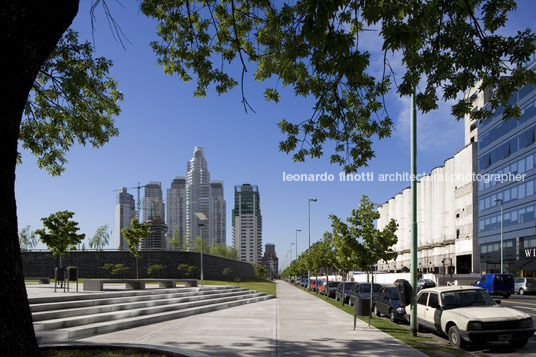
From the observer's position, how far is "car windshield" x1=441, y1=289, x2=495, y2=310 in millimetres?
12312

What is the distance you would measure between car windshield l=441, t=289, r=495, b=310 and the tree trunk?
11.1m

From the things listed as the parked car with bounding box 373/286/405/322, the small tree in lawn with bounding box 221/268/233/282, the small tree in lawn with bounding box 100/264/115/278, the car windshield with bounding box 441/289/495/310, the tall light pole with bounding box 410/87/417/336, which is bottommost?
the small tree in lawn with bounding box 221/268/233/282

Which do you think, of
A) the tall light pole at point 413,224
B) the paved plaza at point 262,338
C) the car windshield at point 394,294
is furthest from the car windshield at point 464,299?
the car windshield at point 394,294

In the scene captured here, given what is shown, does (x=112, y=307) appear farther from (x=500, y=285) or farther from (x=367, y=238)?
(x=500, y=285)

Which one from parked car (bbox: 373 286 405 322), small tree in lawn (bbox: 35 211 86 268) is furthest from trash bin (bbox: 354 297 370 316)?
small tree in lawn (bbox: 35 211 86 268)

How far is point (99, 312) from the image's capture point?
14.1 m

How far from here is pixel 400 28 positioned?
18.1ft

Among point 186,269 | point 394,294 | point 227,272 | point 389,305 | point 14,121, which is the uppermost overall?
point 14,121

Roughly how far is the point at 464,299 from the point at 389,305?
621 centimetres

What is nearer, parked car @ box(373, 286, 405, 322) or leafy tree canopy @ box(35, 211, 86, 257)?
parked car @ box(373, 286, 405, 322)

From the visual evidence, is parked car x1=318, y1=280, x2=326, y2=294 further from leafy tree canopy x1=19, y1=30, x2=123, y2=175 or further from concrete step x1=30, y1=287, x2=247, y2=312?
leafy tree canopy x1=19, y1=30, x2=123, y2=175

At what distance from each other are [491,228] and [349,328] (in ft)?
188

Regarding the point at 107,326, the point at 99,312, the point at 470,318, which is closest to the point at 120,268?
the point at 99,312

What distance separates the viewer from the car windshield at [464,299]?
1231cm
